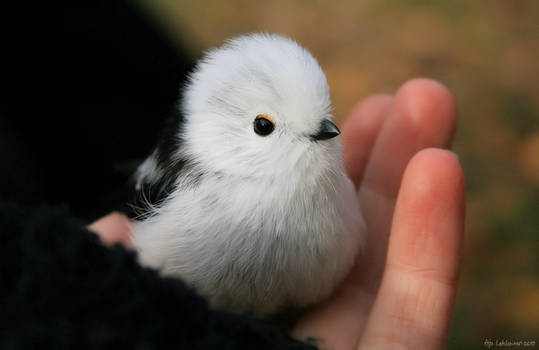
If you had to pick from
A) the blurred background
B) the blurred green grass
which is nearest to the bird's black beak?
the blurred background

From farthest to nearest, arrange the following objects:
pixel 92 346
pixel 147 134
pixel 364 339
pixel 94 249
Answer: pixel 147 134 → pixel 364 339 → pixel 94 249 → pixel 92 346

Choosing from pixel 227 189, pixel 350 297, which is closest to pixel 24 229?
pixel 227 189

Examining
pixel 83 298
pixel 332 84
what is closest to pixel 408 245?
pixel 83 298

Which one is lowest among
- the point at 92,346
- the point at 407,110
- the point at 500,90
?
the point at 92,346

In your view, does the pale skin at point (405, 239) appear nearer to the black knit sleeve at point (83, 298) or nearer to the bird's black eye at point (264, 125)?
the black knit sleeve at point (83, 298)

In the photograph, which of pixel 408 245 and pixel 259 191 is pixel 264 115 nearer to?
pixel 259 191

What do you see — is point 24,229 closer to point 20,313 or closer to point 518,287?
point 20,313
